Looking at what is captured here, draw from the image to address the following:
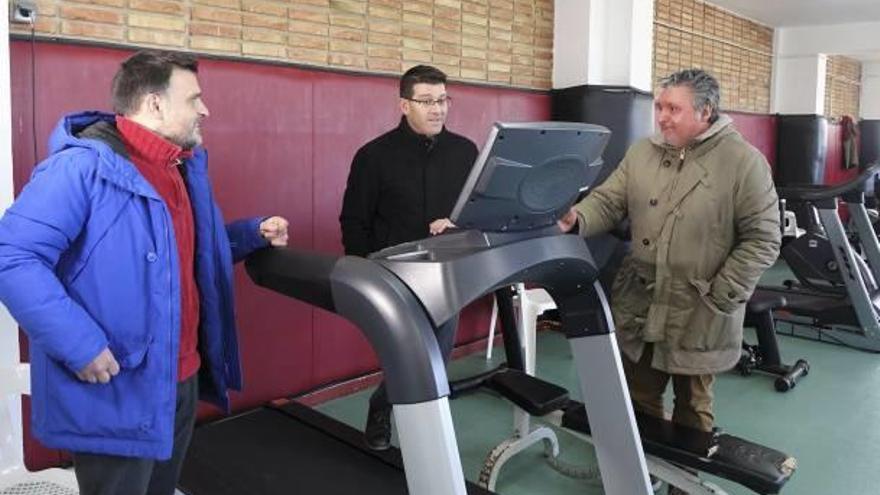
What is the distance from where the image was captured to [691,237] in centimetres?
269

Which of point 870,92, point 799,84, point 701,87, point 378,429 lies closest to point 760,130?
point 799,84

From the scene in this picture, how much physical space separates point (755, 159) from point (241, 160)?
2454 millimetres

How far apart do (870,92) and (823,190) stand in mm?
9161

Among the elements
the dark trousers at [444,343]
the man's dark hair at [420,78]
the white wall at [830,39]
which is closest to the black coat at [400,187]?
the man's dark hair at [420,78]

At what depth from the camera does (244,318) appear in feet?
12.8

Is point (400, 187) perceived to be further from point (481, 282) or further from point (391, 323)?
point (391, 323)

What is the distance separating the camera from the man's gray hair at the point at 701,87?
103 inches

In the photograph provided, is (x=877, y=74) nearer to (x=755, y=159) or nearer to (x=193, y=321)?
(x=755, y=159)

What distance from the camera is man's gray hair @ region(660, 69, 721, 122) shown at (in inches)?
103

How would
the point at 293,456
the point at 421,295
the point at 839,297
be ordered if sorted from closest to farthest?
the point at 421,295, the point at 293,456, the point at 839,297

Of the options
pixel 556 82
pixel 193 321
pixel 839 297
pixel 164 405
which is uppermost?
pixel 556 82

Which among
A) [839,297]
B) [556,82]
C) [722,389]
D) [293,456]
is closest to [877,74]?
[839,297]

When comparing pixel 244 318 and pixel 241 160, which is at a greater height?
pixel 241 160

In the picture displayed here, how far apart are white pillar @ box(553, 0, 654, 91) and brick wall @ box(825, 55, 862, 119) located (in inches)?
279
